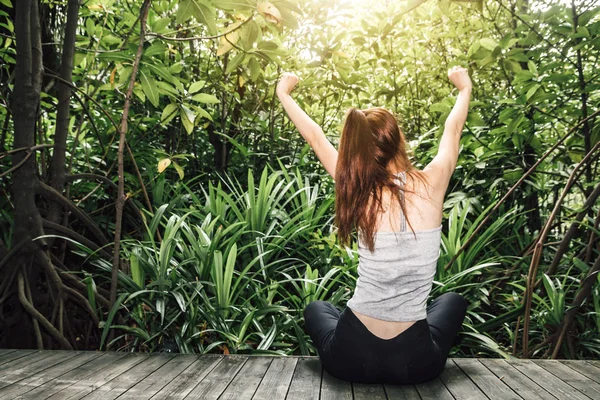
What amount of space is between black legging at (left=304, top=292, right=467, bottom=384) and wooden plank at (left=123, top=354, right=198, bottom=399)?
60cm

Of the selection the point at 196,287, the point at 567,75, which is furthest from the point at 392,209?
the point at 567,75

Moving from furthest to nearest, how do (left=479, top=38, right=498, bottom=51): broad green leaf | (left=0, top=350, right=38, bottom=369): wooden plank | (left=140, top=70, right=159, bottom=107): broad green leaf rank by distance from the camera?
(left=479, top=38, right=498, bottom=51): broad green leaf < (left=140, top=70, right=159, bottom=107): broad green leaf < (left=0, top=350, right=38, bottom=369): wooden plank

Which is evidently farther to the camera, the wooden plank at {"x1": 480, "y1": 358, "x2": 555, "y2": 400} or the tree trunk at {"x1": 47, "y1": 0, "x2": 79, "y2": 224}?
the tree trunk at {"x1": 47, "y1": 0, "x2": 79, "y2": 224}

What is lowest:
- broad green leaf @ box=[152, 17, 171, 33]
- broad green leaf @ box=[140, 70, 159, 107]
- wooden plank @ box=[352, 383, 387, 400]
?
wooden plank @ box=[352, 383, 387, 400]

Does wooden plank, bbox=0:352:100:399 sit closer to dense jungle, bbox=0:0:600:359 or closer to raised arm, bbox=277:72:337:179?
dense jungle, bbox=0:0:600:359

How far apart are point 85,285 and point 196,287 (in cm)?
74

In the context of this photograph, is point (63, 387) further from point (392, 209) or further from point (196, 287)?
point (392, 209)

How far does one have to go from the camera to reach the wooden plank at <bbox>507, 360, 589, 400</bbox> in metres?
1.97

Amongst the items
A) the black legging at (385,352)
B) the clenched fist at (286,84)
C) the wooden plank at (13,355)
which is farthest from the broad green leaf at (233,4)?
the wooden plank at (13,355)

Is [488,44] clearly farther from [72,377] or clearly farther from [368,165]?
[72,377]

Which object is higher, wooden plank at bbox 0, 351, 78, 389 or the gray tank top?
the gray tank top

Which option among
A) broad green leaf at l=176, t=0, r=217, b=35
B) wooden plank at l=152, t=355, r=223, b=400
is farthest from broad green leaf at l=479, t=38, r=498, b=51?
wooden plank at l=152, t=355, r=223, b=400

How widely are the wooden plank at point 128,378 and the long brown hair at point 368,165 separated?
3.31ft

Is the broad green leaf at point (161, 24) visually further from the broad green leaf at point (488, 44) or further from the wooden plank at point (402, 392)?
the wooden plank at point (402, 392)
